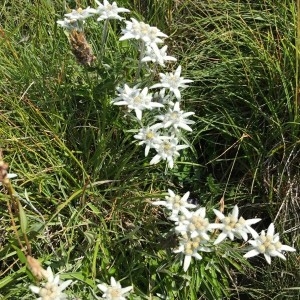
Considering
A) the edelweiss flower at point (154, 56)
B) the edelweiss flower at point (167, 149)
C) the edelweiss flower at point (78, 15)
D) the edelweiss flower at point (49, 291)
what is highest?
the edelweiss flower at point (78, 15)

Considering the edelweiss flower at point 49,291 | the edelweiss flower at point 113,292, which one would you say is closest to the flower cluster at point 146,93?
the edelweiss flower at point 113,292

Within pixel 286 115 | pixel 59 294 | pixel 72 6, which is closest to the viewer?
pixel 59 294

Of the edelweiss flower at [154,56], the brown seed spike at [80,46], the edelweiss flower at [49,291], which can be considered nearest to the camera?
the edelweiss flower at [49,291]

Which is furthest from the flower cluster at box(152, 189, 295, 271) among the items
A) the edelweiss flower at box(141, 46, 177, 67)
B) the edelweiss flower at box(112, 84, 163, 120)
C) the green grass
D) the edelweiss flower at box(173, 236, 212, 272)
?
the edelweiss flower at box(141, 46, 177, 67)

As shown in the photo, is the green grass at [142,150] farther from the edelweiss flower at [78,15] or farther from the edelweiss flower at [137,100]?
the edelweiss flower at [78,15]

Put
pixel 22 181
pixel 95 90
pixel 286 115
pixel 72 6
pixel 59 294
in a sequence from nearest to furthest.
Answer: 1. pixel 59 294
2. pixel 95 90
3. pixel 22 181
4. pixel 286 115
5. pixel 72 6

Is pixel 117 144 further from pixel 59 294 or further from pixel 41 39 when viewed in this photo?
pixel 59 294

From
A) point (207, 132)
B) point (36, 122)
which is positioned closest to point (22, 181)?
point (36, 122)

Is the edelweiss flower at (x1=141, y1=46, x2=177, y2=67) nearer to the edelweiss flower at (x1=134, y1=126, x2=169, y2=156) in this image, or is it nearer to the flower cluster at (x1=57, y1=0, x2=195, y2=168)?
the flower cluster at (x1=57, y1=0, x2=195, y2=168)
